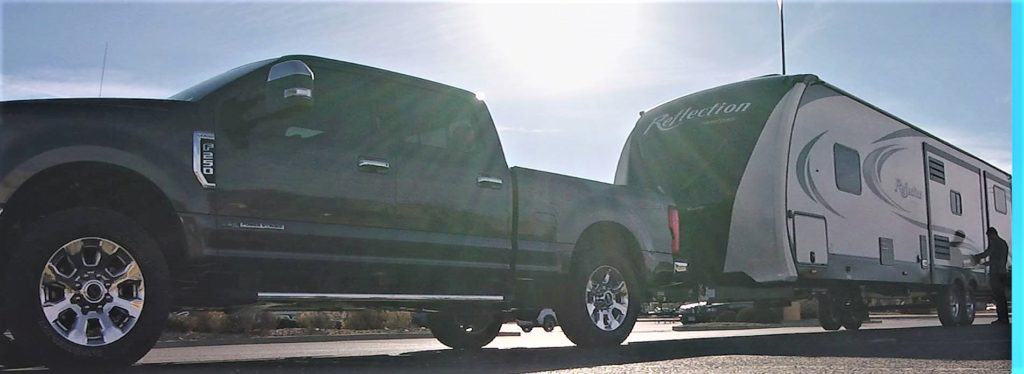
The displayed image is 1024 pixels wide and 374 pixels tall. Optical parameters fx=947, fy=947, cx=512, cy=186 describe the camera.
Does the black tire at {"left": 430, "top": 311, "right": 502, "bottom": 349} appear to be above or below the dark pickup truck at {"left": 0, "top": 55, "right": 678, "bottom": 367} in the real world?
below

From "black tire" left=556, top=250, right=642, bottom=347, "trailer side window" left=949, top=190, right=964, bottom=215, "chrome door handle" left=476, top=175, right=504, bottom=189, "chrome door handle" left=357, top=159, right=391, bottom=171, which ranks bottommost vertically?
"black tire" left=556, top=250, right=642, bottom=347

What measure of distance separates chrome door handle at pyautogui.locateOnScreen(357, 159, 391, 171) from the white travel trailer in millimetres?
4024

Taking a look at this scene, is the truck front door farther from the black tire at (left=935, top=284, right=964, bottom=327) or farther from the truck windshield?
the black tire at (left=935, top=284, right=964, bottom=327)

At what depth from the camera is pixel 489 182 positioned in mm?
7625

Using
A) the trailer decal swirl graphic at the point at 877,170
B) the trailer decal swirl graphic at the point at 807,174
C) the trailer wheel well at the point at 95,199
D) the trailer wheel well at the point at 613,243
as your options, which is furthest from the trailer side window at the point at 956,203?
the trailer wheel well at the point at 95,199

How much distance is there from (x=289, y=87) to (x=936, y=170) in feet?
41.9

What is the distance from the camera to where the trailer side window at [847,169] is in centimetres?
1247

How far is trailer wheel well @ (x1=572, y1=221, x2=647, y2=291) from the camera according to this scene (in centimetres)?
861

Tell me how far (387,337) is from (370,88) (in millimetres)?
9441

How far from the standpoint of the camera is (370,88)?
7066 mm

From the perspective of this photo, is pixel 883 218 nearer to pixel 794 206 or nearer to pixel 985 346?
pixel 794 206

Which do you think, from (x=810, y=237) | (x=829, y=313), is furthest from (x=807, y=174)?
(x=829, y=313)

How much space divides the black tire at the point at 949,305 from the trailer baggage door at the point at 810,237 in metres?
5.12

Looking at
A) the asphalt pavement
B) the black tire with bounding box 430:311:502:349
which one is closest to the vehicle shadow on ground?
the asphalt pavement
